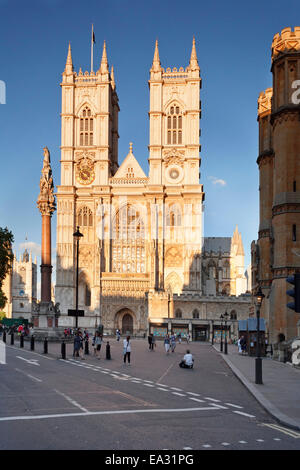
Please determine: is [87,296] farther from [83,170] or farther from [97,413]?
[97,413]

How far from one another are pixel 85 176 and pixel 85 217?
642 cm

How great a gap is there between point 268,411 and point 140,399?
379 centimetres

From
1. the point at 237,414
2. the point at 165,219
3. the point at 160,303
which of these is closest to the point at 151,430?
the point at 237,414

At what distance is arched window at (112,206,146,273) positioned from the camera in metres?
79.8

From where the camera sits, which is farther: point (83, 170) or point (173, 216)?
point (83, 170)

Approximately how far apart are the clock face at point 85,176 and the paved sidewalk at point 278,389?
5848 cm

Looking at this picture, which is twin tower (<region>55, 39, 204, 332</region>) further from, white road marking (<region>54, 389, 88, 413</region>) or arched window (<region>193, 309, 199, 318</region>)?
white road marking (<region>54, 389, 88, 413</region>)

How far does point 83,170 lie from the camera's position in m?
82.2

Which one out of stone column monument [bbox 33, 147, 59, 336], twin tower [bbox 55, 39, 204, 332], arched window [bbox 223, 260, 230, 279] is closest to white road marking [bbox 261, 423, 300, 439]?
stone column monument [bbox 33, 147, 59, 336]

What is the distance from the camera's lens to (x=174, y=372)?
24484 millimetres

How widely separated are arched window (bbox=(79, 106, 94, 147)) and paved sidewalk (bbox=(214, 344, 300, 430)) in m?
61.6

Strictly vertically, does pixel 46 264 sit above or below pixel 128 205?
below

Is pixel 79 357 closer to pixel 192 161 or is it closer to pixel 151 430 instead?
pixel 151 430

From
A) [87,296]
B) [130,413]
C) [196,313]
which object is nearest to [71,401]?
[130,413]
